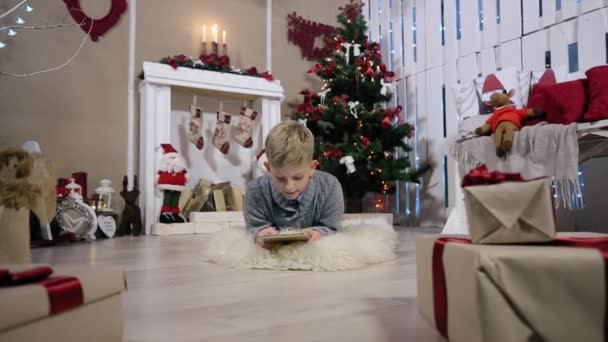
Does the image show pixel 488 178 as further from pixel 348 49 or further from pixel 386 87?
pixel 348 49

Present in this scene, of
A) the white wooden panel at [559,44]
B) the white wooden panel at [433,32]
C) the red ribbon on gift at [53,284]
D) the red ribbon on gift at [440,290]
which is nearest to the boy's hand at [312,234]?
the red ribbon on gift at [440,290]

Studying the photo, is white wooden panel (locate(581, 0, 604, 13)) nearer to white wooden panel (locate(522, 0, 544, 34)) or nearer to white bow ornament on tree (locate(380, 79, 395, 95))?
white wooden panel (locate(522, 0, 544, 34))

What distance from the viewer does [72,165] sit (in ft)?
10.1

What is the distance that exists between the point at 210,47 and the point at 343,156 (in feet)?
4.88

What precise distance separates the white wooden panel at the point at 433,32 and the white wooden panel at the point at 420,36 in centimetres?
4

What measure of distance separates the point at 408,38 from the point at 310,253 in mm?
3159

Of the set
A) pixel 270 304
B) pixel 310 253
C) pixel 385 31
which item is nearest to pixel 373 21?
pixel 385 31

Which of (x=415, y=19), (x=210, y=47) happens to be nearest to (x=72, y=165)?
(x=210, y=47)

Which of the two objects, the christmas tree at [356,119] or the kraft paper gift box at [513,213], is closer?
the kraft paper gift box at [513,213]

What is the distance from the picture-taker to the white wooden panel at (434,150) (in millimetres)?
3586

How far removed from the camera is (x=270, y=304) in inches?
33.1

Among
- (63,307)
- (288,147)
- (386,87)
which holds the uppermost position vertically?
(386,87)

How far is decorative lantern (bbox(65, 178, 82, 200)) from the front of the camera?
262 cm

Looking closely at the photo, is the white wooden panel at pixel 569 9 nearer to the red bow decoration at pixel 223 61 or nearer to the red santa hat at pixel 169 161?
the red bow decoration at pixel 223 61
